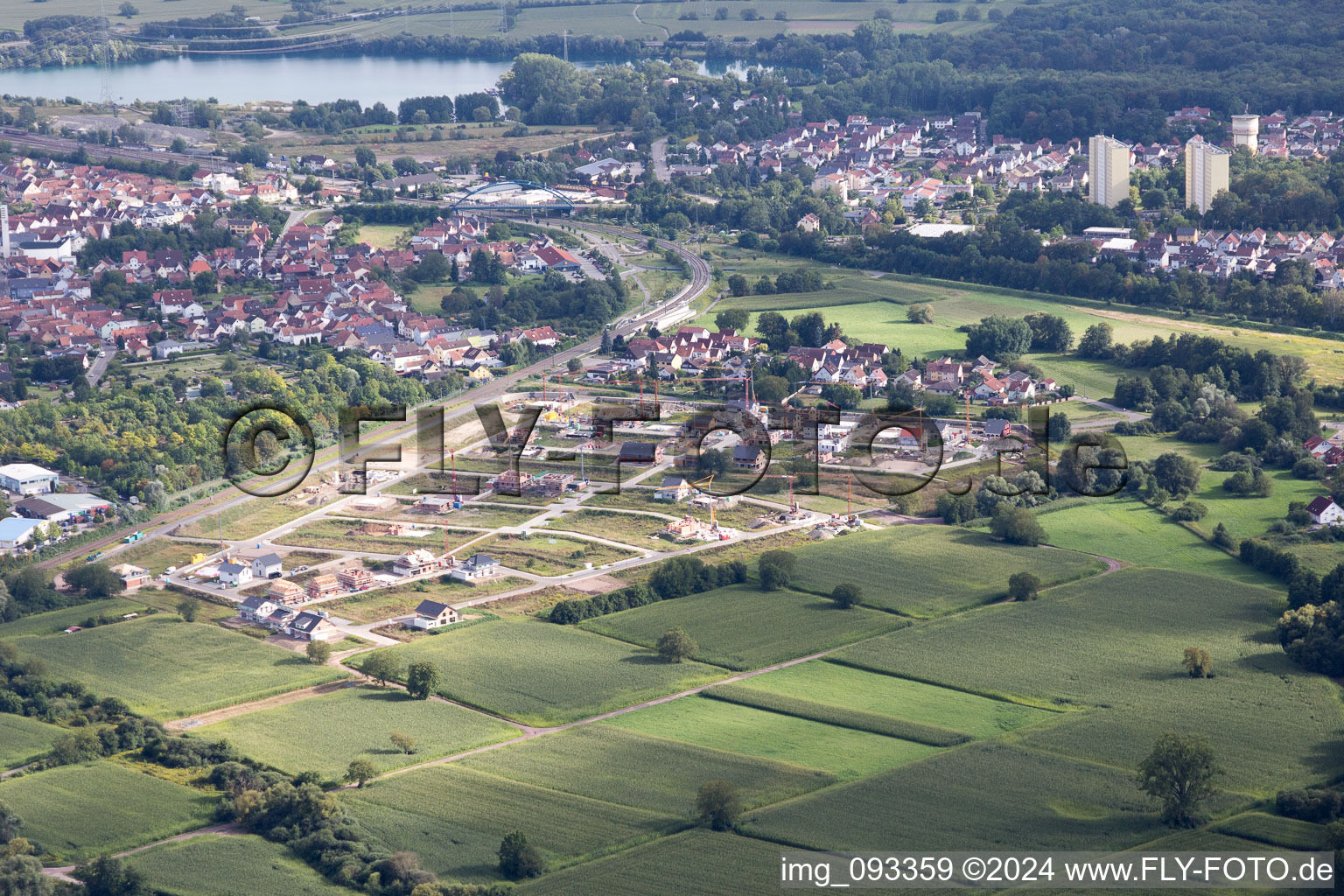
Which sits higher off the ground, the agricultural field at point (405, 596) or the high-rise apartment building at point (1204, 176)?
the high-rise apartment building at point (1204, 176)

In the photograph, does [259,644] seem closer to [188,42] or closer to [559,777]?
[559,777]

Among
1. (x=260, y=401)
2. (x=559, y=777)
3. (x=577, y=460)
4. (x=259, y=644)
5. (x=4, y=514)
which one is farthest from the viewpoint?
(x=260, y=401)

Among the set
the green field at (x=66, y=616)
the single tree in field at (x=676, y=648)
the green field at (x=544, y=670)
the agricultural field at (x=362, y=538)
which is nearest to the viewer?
the green field at (x=544, y=670)

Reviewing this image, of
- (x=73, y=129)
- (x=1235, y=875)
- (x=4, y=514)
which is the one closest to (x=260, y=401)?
(x=4, y=514)

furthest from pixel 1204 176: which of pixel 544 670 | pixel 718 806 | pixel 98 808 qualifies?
pixel 98 808

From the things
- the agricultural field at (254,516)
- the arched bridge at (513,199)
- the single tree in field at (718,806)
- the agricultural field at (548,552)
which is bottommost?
the single tree in field at (718,806)

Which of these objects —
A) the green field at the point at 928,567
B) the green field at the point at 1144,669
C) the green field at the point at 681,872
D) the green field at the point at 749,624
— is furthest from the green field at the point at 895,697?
the green field at the point at 681,872

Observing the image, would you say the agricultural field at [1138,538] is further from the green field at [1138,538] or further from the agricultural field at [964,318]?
the agricultural field at [964,318]

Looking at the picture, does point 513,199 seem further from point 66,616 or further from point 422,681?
point 422,681
